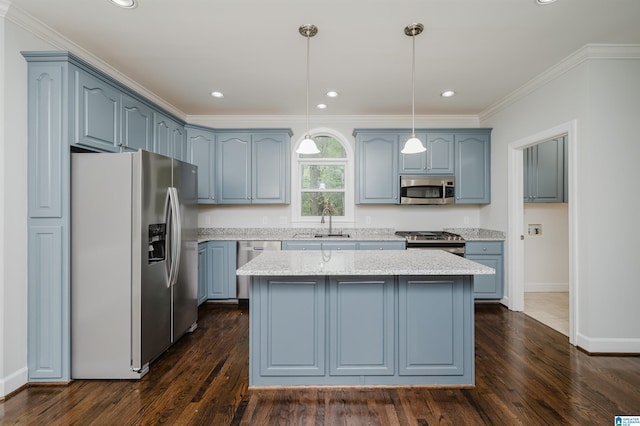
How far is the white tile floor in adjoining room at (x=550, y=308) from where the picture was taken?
11.0 ft

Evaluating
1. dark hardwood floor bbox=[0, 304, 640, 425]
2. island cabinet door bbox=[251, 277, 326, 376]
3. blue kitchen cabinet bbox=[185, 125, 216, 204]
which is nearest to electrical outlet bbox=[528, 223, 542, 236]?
dark hardwood floor bbox=[0, 304, 640, 425]

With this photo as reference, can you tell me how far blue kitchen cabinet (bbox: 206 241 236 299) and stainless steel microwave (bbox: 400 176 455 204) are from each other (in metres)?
2.40

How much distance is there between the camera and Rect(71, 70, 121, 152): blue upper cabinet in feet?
7.41

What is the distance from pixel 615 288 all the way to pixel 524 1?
2424 mm

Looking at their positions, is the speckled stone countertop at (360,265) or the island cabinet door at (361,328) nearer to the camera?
the speckled stone countertop at (360,265)

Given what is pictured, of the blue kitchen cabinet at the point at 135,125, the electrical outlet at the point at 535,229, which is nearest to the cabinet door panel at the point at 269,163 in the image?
the blue kitchen cabinet at the point at 135,125

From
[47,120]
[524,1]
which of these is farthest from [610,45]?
[47,120]

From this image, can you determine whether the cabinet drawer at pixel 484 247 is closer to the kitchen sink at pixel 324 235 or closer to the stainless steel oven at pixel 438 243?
the stainless steel oven at pixel 438 243

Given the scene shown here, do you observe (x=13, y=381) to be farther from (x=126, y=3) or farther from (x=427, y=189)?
(x=427, y=189)

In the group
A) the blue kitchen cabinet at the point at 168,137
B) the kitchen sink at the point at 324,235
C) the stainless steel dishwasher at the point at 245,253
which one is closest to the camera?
the blue kitchen cabinet at the point at 168,137

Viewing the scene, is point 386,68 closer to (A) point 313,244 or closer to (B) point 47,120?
(A) point 313,244

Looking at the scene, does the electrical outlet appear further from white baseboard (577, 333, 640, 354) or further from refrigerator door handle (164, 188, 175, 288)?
refrigerator door handle (164, 188, 175, 288)

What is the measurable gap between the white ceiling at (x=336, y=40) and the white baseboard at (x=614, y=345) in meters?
2.49

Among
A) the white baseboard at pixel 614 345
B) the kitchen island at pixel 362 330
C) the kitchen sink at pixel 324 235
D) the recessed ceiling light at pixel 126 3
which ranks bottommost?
the white baseboard at pixel 614 345
